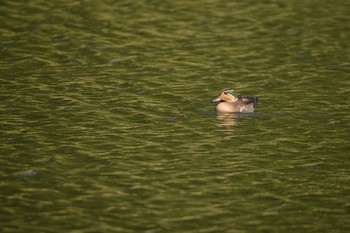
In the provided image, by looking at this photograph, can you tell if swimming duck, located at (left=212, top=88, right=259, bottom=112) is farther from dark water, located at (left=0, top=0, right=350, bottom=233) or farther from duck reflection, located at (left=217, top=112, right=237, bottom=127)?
dark water, located at (left=0, top=0, right=350, bottom=233)

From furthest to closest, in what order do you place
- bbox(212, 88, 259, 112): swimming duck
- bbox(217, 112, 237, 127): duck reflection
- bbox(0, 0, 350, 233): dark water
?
1. bbox(212, 88, 259, 112): swimming duck
2. bbox(217, 112, 237, 127): duck reflection
3. bbox(0, 0, 350, 233): dark water

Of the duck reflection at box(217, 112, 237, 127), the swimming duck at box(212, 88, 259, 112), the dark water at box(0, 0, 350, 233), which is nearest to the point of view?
the dark water at box(0, 0, 350, 233)

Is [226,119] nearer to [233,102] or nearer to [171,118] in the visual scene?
[233,102]

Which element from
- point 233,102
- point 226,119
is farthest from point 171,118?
point 233,102

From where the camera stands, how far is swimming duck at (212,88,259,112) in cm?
2300

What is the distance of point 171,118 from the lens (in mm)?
22734

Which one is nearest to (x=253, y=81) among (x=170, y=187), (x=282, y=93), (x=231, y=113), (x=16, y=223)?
(x=282, y=93)

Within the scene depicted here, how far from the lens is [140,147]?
20.4 metres

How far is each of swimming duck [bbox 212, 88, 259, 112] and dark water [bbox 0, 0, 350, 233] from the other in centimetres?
26

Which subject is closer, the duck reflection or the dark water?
the dark water

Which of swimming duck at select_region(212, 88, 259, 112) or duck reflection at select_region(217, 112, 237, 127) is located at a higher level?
swimming duck at select_region(212, 88, 259, 112)

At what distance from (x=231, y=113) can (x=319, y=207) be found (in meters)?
7.03

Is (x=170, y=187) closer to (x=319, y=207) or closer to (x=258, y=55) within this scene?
(x=319, y=207)

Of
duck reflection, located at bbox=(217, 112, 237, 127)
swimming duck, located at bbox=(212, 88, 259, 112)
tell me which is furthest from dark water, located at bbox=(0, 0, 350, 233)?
swimming duck, located at bbox=(212, 88, 259, 112)
